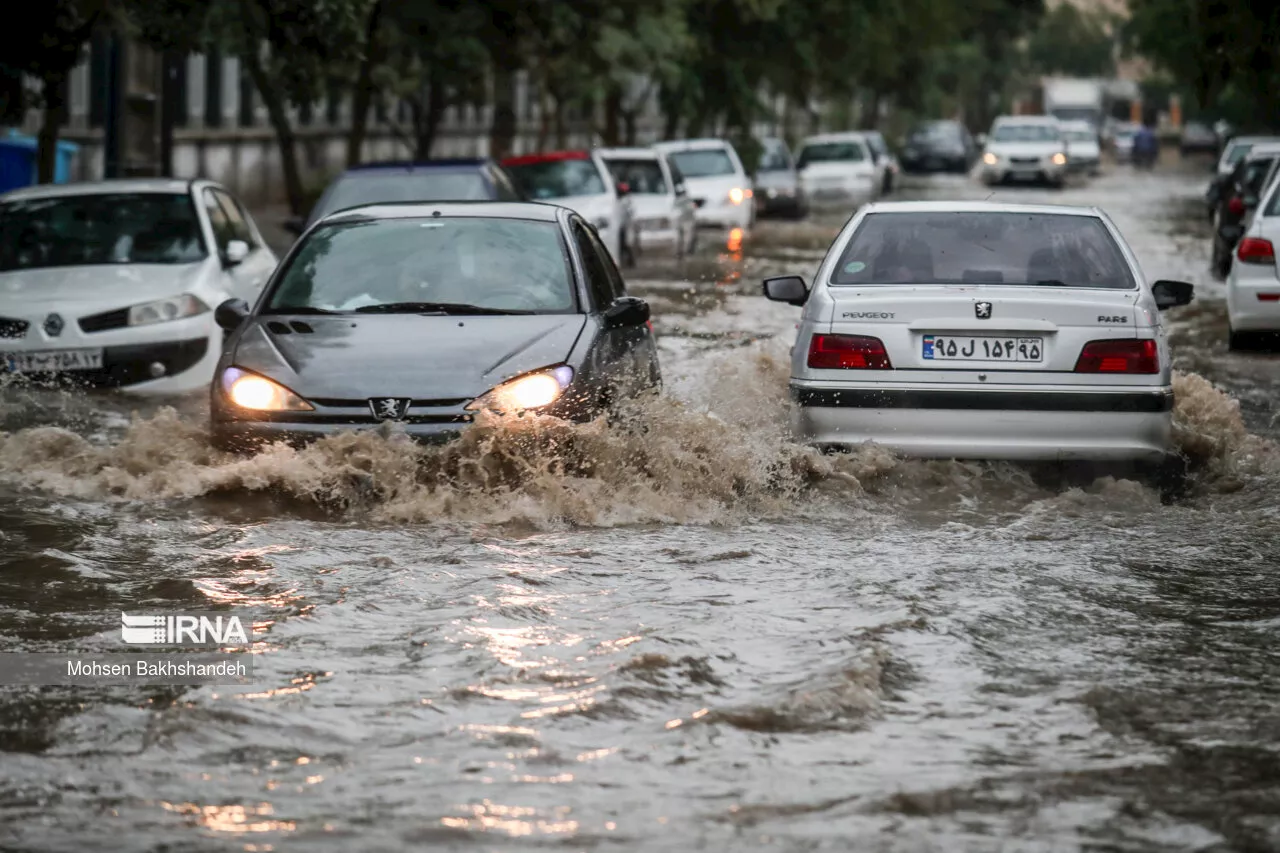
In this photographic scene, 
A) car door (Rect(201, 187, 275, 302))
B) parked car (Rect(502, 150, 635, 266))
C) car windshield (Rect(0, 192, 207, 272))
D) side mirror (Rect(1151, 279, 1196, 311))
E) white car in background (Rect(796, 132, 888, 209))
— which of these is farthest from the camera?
white car in background (Rect(796, 132, 888, 209))

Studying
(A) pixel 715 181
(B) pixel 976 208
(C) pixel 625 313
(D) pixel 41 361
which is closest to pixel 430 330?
(C) pixel 625 313

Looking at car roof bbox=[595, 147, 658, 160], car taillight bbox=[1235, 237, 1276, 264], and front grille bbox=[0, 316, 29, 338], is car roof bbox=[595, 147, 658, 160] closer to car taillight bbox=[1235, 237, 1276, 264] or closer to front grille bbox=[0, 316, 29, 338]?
car taillight bbox=[1235, 237, 1276, 264]

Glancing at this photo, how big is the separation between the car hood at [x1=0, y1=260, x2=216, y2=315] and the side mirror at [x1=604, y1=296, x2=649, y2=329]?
4253mm

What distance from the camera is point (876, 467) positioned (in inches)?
399

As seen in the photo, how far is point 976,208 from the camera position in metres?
11.1

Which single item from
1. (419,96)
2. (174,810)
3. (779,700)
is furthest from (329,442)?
(419,96)

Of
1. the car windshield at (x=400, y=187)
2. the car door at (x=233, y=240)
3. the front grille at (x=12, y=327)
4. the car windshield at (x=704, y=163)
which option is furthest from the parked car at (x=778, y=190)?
the front grille at (x=12, y=327)

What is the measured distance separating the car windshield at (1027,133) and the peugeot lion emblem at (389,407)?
53178 millimetres

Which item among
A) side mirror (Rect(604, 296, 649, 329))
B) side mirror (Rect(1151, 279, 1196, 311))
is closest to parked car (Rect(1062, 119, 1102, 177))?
side mirror (Rect(1151, 279, 1196, 311))

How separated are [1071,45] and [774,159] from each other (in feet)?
455

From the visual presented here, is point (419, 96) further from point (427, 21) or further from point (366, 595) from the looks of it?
point (366, 595)

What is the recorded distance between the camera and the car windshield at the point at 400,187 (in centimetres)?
1916

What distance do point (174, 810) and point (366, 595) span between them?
268cm

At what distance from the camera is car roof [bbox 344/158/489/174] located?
64.7 ft
